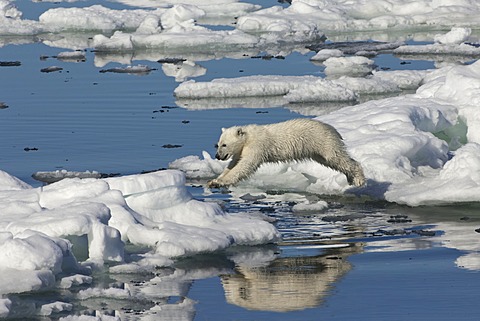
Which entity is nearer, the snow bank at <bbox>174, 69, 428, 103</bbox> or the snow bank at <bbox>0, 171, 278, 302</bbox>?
the snow bank at <bbox>0, 171, 278, 302</bbox>

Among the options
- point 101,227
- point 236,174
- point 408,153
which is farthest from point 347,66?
point 101,227

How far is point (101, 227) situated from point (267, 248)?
5.54 feet

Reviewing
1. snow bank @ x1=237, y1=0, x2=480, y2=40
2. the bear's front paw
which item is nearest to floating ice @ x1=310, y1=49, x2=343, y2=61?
snow bank @ x1=237, y1=0, x2=480, y2=40

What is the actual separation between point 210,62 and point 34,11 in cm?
1044

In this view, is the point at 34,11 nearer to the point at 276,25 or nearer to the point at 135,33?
the point at 135,33

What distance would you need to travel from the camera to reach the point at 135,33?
1037 inches

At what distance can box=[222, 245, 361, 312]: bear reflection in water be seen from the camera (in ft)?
25.2

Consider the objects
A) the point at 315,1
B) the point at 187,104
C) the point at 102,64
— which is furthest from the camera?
the point at 315,1

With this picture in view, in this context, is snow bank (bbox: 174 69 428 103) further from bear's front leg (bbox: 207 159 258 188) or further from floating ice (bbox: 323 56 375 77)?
bear's front leg (bbox: 207 159 258 188)

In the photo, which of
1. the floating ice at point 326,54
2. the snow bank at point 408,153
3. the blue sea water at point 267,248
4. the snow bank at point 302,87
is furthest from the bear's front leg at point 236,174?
the floating ice at point 326,54

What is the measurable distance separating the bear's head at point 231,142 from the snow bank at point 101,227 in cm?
170

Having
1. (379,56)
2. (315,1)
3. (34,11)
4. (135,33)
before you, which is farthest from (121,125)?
(34,11)

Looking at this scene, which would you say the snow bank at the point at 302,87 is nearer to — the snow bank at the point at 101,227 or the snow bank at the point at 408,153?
the snow bank at the point at 408,153

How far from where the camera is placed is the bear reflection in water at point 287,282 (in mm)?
7691
